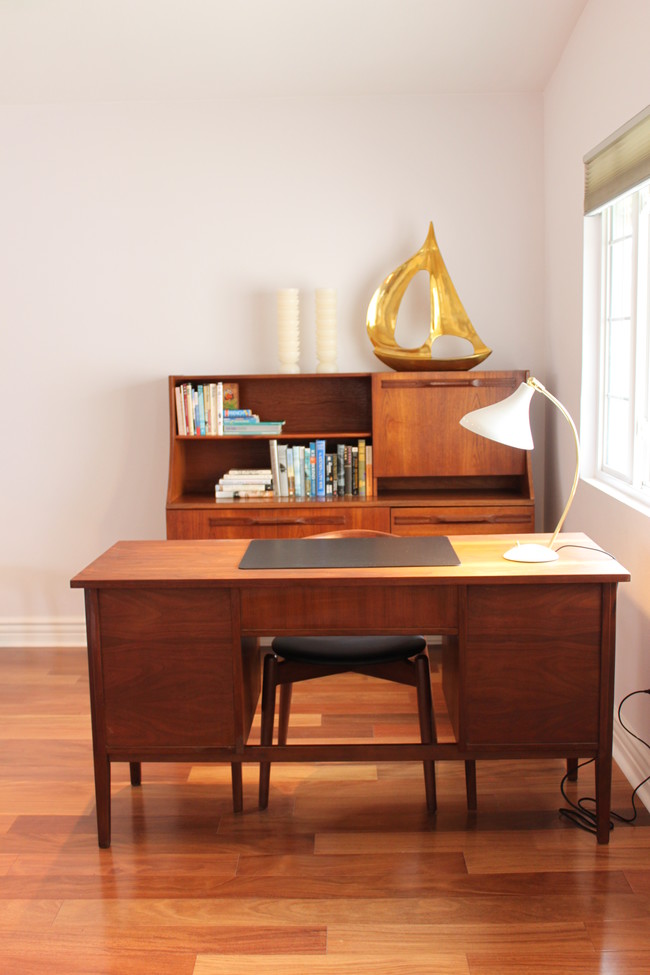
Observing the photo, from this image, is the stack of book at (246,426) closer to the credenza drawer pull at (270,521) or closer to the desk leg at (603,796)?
the credenza drawer pull at (270,521)

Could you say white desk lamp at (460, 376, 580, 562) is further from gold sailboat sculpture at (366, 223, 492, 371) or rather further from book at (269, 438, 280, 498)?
book at (269, 438, 280, 498)

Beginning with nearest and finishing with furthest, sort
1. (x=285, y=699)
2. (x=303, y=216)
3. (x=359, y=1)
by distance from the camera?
(x=285, y=699) → (x=359, y=1) → (x=303, y=216)

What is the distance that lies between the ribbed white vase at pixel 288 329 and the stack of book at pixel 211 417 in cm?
32

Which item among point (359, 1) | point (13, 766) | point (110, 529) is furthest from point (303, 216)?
point (13, 766)

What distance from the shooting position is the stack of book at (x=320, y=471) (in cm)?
459

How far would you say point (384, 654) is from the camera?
2963 mm

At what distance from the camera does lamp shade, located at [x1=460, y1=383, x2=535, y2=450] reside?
2.71 m

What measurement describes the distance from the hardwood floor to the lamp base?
33.7 inches

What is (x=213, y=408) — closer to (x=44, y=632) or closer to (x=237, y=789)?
(x=44, y=632)

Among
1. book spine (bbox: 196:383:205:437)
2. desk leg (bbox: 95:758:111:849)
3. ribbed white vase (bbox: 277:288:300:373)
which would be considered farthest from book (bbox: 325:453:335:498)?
desk leg (bbox: 95:758:111:849)

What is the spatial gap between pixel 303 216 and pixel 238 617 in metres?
2.70

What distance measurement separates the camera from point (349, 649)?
Answer: 297cm

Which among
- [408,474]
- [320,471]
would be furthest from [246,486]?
[408,474]

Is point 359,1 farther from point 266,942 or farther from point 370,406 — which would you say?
point 266,942
